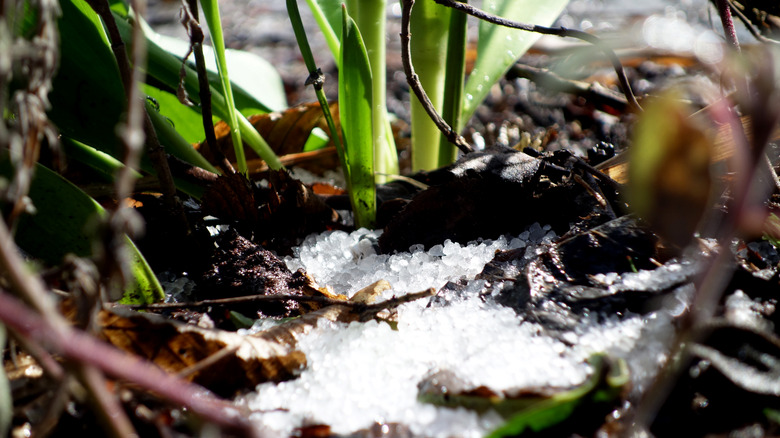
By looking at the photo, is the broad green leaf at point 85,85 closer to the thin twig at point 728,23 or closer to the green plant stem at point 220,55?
the green plant stem at point 220,55

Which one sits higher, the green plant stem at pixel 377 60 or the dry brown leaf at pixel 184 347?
the green plant stem at pixel 377 60

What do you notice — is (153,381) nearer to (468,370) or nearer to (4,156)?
(468,370)

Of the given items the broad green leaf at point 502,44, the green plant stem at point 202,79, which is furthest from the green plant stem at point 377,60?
the green plant stem at point 202,79

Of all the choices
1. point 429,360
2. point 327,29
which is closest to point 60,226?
point 429,360

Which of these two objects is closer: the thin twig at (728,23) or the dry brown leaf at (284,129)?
the thin twig at (728,23)

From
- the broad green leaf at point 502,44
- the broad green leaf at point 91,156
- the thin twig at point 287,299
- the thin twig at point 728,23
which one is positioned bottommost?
the thin twig at point 287,299

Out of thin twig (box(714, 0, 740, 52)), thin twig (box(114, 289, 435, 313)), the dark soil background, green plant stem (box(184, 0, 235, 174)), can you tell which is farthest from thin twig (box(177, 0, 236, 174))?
thin twig (box(714, 0, 740, 52))
